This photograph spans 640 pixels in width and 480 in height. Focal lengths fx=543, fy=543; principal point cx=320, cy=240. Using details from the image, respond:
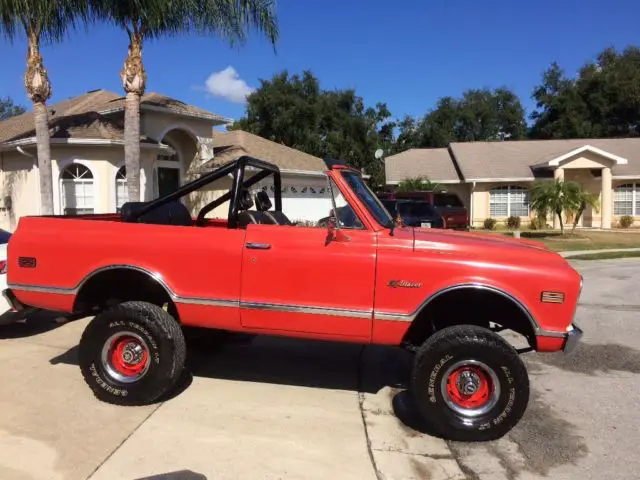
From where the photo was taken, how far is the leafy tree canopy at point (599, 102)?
43750 mm

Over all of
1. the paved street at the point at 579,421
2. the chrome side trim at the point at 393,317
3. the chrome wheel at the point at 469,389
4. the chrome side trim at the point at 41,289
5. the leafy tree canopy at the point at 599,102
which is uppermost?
the leafy tree canopy at the point at 599,102

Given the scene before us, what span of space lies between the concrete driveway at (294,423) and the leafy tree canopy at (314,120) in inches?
1277

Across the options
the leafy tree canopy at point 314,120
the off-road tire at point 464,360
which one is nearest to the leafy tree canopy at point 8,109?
the leafy tree canopy at point 314,120

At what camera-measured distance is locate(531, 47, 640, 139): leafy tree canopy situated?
43.8m

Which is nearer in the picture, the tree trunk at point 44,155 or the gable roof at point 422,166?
the tree trunk at point 44,155

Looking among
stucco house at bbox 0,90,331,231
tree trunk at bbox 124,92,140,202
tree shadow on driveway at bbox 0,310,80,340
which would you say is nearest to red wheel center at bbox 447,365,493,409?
tree shadow on driveway at bbox 0,310,80,340

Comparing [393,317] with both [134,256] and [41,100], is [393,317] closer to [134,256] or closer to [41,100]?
[134,256]

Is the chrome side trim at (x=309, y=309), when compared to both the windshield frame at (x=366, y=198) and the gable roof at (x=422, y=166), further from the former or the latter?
the gable roof at (x=422, y=166)

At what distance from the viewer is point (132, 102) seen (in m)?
12.6

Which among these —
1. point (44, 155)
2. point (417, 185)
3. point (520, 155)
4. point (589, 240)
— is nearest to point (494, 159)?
point (520, 155)

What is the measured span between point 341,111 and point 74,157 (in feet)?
90.5

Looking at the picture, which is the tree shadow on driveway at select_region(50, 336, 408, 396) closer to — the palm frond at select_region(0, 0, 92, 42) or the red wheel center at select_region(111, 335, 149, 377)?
the red wheel center at select_region(111, 335, 149, 377)

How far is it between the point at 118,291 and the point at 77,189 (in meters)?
11.2

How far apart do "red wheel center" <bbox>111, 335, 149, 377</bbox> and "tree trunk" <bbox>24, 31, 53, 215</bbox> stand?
9.90 meters
